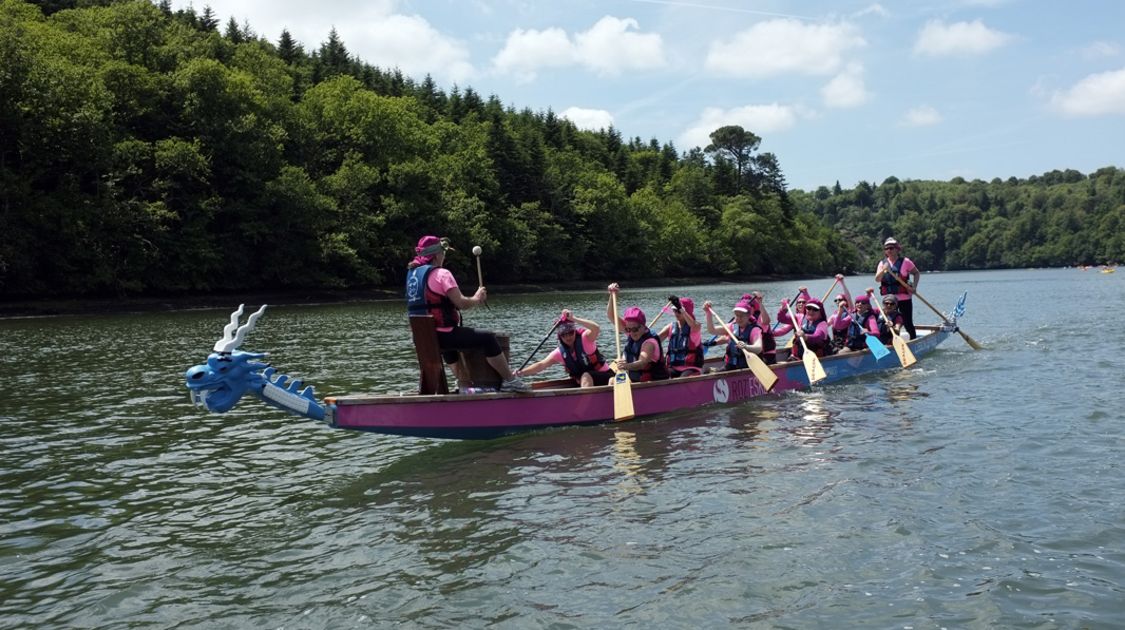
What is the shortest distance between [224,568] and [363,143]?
2677 inches

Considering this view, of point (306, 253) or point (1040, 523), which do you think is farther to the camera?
point (306, 253)

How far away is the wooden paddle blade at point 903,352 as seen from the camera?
19.0 metres

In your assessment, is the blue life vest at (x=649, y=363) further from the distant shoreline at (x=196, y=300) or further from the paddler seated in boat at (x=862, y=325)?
the distant shoreline at (x=196, y=300)

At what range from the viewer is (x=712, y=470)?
33.0ft

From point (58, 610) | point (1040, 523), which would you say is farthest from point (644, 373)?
point (58, 610)

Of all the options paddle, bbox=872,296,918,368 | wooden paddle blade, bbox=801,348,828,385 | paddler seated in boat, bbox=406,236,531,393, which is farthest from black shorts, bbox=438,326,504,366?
paddle, bbox=872,296,918,368

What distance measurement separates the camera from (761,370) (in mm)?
14938

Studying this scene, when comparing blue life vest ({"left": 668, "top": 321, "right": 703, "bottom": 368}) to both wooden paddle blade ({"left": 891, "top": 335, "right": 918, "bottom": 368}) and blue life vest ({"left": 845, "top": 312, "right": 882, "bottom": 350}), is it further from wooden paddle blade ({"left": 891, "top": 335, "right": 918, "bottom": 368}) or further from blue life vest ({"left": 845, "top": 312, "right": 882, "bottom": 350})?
wooden paddle blade ({"left": 891, "top": 335, "right": 918, "bottom": 368})

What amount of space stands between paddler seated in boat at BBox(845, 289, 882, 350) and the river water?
11.6 feet

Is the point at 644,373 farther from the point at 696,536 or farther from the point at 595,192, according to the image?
the point at 595,192

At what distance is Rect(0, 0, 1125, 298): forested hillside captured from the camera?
44812 mm

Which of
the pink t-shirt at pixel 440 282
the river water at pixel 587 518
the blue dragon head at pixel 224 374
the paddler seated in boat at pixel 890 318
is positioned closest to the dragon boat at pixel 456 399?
the blue dragon head at pixel 224 374

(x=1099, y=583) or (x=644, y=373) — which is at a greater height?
(x=644, y=373)

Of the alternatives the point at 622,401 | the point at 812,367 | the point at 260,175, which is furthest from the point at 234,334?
the point at 260,175
